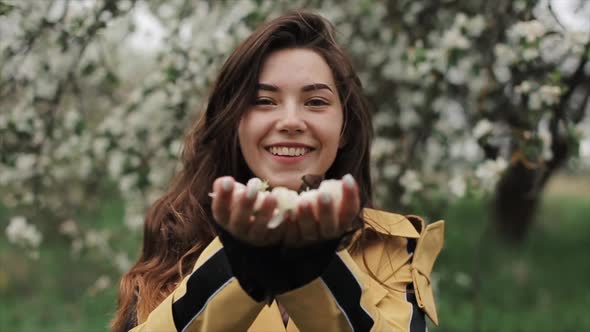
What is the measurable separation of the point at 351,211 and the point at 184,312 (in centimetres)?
47

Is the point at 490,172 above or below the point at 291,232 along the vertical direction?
below

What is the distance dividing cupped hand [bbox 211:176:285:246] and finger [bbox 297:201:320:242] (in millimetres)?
32

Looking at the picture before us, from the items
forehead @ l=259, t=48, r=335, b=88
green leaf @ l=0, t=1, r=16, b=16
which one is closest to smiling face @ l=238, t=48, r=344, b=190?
forehead @ l=259, t=48, r=335, b=88

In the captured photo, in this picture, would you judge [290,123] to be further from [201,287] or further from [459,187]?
[459,187]

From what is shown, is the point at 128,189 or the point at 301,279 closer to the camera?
the point at 301,279

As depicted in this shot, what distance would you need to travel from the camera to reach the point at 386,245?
6.23 ft

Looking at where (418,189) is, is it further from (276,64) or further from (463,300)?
(463,300)

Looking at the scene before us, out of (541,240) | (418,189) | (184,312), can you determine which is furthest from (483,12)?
(541,240)

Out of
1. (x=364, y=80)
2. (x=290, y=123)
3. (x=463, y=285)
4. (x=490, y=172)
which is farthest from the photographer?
(x=463, y=285)

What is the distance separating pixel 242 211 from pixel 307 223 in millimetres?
99

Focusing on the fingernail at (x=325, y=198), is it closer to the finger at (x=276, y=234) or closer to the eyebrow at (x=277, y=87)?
the finger at (x=276, y=234)

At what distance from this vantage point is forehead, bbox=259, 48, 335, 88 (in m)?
1.76

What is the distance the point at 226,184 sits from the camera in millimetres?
1132

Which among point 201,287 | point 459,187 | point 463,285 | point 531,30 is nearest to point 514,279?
point 463,285
